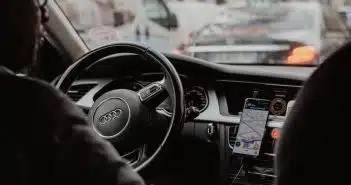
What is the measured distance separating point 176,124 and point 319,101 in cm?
142

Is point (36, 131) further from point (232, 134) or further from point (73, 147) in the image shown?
point (232, 134)

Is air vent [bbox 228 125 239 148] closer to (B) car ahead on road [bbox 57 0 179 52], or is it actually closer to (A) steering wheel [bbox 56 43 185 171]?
(A) steering wheel [bbox 56 43 185 171]

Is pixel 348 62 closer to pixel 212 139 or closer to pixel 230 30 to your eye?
pixel 212 139

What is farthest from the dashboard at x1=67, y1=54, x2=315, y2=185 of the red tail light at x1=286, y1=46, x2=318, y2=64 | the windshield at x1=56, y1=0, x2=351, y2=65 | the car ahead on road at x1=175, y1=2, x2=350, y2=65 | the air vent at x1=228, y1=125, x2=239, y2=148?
the red tail light at x1=286, y1=46, x2=318, y2=64

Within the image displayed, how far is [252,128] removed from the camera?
3275 mm

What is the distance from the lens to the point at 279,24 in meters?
7.23

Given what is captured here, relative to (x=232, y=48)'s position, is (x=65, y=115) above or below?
above

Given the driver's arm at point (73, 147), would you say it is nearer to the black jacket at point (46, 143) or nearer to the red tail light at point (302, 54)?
the black jacket at point (46, 143)

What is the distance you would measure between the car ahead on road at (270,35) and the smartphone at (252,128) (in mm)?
1315

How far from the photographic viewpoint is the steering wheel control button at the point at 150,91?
311cm

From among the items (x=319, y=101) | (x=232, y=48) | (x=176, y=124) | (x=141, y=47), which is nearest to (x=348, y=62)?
(x=319, y=101)

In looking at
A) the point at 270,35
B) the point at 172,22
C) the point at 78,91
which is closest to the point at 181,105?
the point at 78,91

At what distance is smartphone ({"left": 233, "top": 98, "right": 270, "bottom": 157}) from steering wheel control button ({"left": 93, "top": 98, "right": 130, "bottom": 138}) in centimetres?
59

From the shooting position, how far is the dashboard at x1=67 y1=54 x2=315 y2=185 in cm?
332
